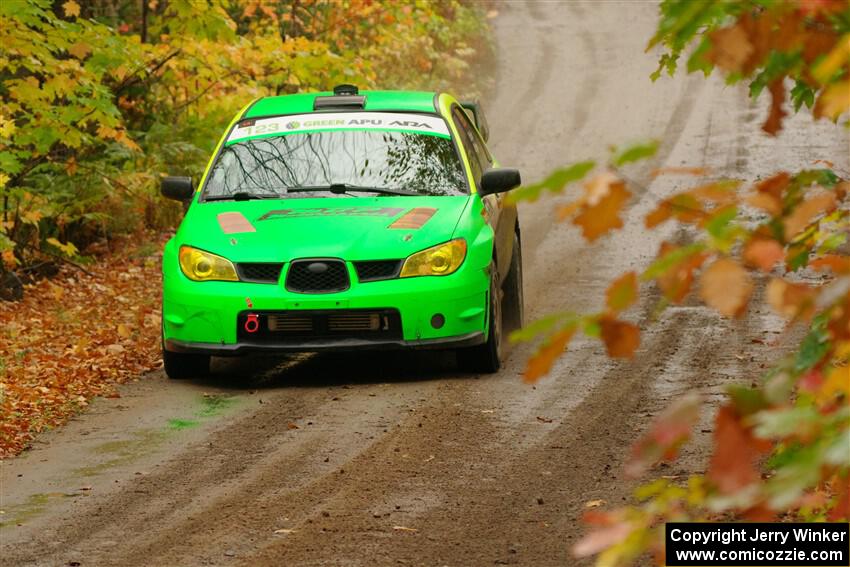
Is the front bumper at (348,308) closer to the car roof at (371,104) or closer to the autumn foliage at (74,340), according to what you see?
the autumn foliage at (74,340)

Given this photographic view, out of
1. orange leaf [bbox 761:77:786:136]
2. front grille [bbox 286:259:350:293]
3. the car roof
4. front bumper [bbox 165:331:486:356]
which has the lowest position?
front bumper [bbox 165:331:486:356]

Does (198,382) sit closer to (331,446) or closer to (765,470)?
(331,446)

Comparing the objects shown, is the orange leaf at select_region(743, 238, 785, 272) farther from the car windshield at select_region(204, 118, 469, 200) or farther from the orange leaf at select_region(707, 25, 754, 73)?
the car windshield at select_region(204, 118, 469, 200)

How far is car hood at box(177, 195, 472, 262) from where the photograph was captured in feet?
28.3

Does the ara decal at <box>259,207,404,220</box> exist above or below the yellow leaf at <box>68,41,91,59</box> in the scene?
below

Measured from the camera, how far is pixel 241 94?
15.3 m

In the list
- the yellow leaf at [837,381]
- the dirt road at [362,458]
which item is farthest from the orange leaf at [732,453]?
the dirt road at [362,458]

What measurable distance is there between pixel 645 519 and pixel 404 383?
22.7 ft


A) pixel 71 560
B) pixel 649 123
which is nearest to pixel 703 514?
pixel 71 560

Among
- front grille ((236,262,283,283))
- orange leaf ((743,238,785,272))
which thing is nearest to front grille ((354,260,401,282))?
front grille ((236,262,283,283))

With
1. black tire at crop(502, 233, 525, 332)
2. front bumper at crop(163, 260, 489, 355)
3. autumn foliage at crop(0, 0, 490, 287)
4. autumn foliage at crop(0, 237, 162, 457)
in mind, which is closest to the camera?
front bumper at crop(163, 260, 489, 355)

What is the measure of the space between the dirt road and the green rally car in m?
0.37

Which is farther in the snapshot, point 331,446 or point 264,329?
point 264,329

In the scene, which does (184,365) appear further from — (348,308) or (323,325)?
(348,308)
